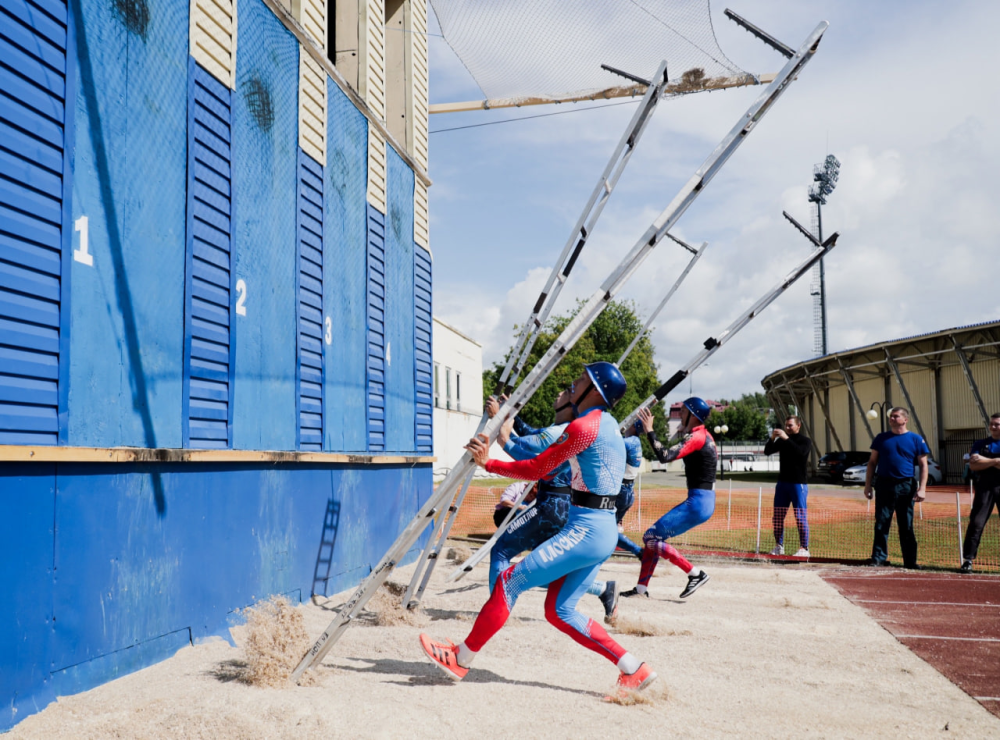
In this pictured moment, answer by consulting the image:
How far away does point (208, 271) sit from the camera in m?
6.59

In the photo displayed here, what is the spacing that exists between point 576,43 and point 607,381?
4174 millimetres

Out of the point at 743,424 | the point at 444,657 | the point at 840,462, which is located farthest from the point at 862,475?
the point at 743,424

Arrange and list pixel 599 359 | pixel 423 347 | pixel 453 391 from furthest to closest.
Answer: pixel 599 359
pixel 453 391
pixel 423 347

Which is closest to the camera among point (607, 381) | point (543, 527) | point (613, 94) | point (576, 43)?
point (607, 381)

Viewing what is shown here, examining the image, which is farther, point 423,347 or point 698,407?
point 423,347

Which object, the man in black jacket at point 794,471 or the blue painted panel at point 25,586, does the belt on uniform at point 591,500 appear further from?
the man in black jacket at point 794,471

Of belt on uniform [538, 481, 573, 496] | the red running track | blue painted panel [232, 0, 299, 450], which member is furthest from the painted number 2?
the red running track

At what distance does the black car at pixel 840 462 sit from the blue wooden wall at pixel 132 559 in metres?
36.0

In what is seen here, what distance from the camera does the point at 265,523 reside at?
7367 millimetres

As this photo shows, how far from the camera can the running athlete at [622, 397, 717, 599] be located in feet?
28.7

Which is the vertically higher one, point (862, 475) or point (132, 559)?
point (132, 559)

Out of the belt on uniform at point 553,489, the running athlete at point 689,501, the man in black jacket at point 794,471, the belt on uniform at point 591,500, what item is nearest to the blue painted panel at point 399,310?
the running athlete at point 689,501

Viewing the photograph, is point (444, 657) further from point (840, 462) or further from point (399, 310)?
point (840, 462)

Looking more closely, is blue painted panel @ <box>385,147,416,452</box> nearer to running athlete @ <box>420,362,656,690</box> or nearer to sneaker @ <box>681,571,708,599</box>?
sneaker @ <box>681,571,708,599</box>
